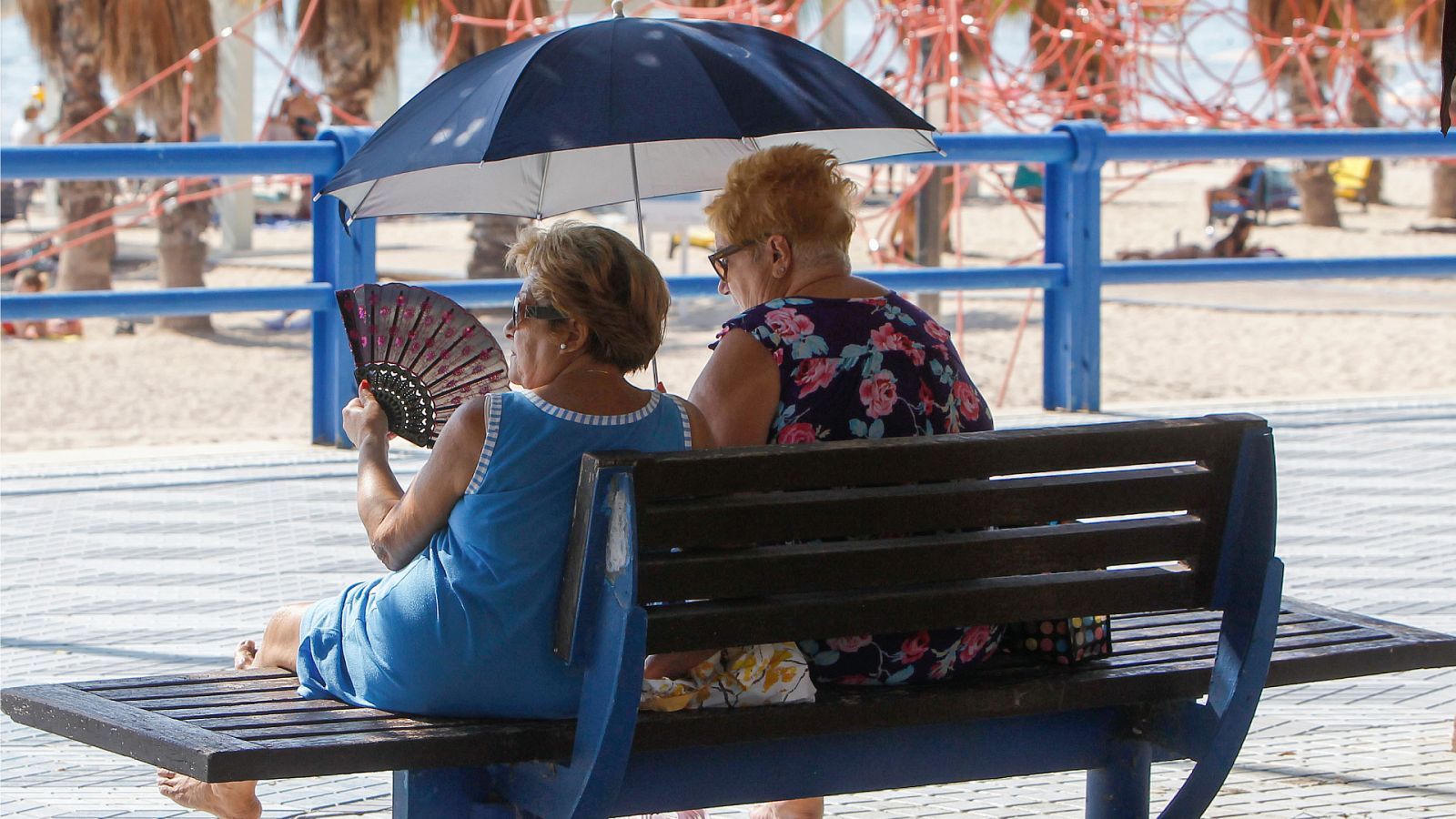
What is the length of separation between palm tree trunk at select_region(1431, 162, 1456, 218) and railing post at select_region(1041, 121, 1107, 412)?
22.9m

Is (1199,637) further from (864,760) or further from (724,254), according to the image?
(724,254)

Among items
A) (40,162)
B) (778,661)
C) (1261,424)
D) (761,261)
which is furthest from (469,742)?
(40,162)

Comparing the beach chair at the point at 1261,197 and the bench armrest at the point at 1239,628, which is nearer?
the bench armrest at the point at 1239,628

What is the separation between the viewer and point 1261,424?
9.14ft

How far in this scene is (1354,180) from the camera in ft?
104

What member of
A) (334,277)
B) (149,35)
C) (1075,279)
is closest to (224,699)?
(334,277)

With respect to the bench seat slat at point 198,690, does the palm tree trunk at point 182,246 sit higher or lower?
higher

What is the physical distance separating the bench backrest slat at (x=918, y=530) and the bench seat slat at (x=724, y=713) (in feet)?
0.39

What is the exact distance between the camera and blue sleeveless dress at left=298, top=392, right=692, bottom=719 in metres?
2.55

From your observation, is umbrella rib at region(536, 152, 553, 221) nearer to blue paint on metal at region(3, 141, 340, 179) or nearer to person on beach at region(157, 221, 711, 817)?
person on beach at region(157, 221, 711, 817)

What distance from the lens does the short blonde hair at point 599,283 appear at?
2635 mm

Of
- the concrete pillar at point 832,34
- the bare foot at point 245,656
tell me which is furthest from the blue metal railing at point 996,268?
the concrete pillar at point 832,34

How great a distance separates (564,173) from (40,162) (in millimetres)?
3284

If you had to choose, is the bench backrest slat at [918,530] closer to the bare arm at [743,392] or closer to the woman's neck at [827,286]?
the bare arm at [743,392]
